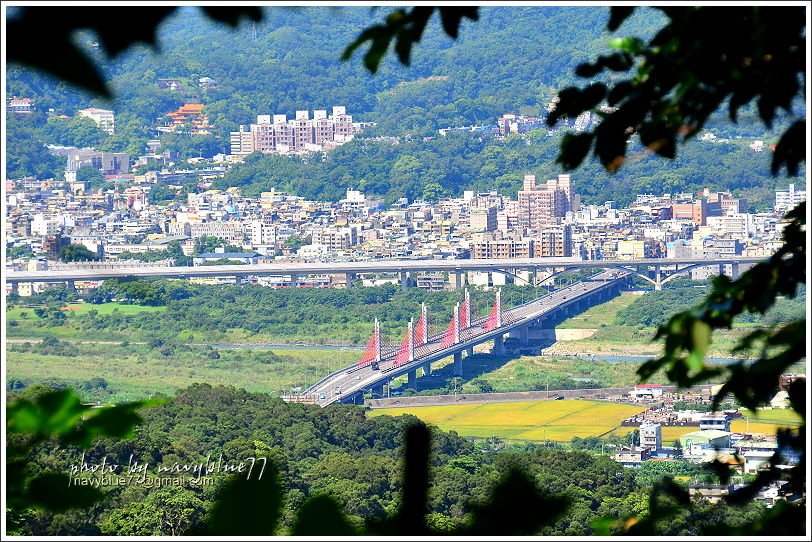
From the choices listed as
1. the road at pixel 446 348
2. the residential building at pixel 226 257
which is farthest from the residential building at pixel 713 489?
the residential building at pixel 226 257

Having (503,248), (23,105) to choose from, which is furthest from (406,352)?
(23,105)

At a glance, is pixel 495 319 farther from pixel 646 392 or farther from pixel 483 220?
pixel 483 220

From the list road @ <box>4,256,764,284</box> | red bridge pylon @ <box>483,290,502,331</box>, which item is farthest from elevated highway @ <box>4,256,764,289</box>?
red bridge pylon @ <box>483,290,502,331</box>

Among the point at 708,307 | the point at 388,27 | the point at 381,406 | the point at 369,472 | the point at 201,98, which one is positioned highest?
the point at 201,98

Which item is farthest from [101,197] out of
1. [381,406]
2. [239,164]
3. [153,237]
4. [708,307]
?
[708,307]

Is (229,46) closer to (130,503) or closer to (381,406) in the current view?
(381,406)

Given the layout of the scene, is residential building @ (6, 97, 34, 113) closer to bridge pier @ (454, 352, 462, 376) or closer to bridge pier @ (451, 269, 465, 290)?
bridge pier @ (451, 269, 465, 290)

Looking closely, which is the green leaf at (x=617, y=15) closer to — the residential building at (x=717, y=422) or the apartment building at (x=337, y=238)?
the residential building at (x=717, y=422)
